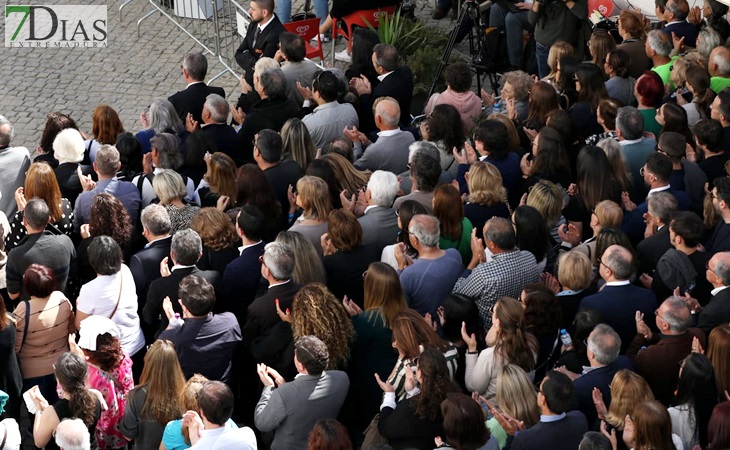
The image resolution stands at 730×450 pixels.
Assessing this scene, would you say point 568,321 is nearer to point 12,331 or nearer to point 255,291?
point 255,291

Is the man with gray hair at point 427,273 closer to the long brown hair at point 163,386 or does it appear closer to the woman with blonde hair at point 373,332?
the woman with blonde hair at point 373,332

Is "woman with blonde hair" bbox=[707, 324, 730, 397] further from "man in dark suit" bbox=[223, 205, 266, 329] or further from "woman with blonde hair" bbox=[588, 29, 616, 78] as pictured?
"woman with blonde hair" bbox=[588, 29, 616, 78]

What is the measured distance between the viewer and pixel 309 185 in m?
8.84

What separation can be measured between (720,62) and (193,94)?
5.24 meters

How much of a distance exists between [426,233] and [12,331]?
9.57ft

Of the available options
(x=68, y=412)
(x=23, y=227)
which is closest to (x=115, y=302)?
(x=68, y=412)

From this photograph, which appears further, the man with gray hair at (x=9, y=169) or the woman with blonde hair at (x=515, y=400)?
the man with gray hair at (x=9, y=169)

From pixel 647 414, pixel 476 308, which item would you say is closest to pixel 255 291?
pixel 476 308

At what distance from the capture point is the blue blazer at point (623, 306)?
7871 mm

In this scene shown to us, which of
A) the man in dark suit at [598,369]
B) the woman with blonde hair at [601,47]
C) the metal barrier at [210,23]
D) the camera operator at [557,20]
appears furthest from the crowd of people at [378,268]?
the metal barrier at [210,23]

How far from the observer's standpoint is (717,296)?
311 inches

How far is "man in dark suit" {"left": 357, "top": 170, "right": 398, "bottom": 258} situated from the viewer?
350 inches

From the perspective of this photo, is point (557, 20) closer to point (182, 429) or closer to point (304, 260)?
point (304, 260)

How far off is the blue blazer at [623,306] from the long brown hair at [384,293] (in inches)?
50.3
